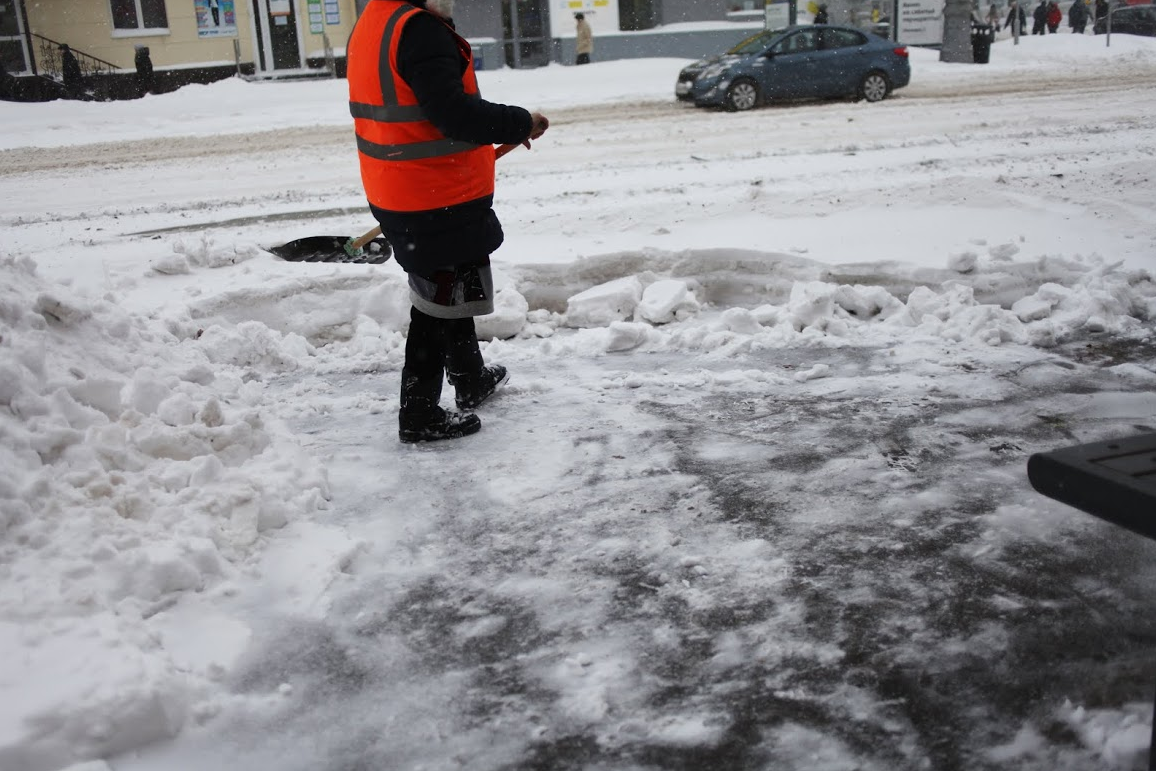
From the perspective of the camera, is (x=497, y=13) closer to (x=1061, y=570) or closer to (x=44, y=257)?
(x=44, y=257)

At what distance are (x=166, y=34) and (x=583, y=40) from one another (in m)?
10.6

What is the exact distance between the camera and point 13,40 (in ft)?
83.5

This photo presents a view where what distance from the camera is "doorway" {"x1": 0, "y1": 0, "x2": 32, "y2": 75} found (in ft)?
83.3

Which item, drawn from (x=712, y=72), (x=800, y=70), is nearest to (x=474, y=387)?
(x=712, y=72)

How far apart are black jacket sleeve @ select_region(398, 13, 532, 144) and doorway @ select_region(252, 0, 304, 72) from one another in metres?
25.2

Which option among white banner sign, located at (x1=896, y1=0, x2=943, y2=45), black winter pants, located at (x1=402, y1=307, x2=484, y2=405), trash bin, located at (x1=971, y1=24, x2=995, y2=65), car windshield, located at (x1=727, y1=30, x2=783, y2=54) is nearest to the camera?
black winter pants, located at (x1=402, y1=307, x2=484, y2=405)

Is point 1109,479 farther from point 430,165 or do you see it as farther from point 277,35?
point 277,35

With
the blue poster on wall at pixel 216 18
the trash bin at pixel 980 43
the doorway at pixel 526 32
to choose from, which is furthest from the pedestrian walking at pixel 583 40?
the trash bin at pixel 980 43

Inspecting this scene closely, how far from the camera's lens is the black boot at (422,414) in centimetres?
396

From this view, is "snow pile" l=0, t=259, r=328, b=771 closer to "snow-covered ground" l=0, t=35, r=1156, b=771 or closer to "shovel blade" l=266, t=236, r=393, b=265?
"snow-covered ground" l=0, t=35, r=1156, b=771

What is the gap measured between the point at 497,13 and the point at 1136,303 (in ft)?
80.5

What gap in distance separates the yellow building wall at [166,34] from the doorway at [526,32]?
13.3 ft

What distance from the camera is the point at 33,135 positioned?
57.7ft

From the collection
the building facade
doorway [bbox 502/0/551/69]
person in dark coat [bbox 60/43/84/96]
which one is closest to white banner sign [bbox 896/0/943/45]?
the building facade
